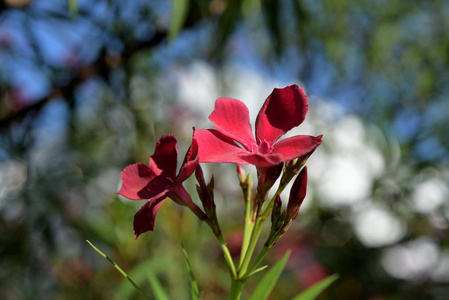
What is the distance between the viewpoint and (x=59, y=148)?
1525 mm

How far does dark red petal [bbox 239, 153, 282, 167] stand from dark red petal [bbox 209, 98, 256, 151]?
0.13ft

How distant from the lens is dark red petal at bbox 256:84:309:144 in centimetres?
37

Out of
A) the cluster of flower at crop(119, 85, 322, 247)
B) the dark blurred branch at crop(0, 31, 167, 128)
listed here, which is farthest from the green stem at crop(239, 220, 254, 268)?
the dark blurred branch at crop(0, 31, 167, 128)

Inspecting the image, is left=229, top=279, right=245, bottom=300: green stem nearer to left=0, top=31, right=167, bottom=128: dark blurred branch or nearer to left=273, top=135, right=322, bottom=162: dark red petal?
left=273, top=135, right=322, bottom=162: dark red petal

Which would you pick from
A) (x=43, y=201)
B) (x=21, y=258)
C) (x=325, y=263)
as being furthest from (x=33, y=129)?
(x=325, y=263)

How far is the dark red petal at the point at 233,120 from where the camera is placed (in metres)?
0.36

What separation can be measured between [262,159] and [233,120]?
0.06 meters

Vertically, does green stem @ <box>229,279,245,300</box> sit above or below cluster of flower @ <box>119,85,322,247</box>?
below

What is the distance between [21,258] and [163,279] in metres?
0.47

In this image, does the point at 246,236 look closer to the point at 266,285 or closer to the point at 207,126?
the point at 266,285

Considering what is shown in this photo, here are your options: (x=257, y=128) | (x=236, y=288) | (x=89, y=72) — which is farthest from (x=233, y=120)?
(x=89, y=72)

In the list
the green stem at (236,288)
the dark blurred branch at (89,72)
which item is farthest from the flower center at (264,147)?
the dark blurred branch at (89,72)

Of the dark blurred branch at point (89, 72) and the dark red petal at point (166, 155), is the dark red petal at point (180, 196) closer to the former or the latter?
the dark red petal at point (166, 155)

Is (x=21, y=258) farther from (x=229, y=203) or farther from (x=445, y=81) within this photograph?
(x=445, y=81)
